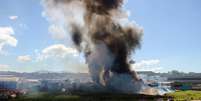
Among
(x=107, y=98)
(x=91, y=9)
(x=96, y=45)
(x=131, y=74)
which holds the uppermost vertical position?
(x=91, y=9)

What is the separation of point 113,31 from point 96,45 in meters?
7.47

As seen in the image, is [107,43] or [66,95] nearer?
[66,95]

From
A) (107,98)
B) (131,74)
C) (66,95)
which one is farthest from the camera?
(131,74)

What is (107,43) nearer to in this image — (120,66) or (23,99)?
(120,66)

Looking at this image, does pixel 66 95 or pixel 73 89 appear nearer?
pixel 66 95

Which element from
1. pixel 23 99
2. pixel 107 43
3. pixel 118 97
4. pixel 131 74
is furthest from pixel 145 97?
pixel 23 99

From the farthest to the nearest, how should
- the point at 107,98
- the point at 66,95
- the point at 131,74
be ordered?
the point at 131,74
the point at 66,95
the point at 107,98

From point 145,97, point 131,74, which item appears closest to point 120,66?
point 131,74

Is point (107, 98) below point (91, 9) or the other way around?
below

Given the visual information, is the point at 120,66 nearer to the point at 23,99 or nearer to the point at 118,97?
the point at 118,97

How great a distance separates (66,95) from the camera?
99.6 metres

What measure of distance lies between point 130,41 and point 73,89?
81.9ft

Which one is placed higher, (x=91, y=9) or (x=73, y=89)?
(x=91, y=9)

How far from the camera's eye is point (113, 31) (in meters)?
116
